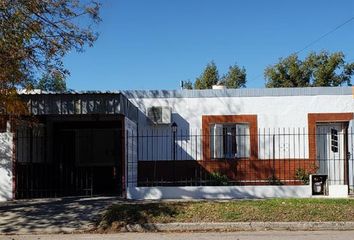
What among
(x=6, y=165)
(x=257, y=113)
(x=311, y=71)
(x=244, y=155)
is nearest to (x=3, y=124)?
(x=6, y=165)

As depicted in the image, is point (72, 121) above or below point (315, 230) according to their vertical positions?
above

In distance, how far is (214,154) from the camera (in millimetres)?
22094

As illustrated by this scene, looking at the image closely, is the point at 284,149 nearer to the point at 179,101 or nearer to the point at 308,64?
the point at 179,101

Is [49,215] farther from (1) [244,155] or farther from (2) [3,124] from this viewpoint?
(1) [244,155]

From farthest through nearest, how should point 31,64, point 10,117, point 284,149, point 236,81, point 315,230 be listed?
point 236,81, point 284,149, point 10,117, point 31,64, point 315,230

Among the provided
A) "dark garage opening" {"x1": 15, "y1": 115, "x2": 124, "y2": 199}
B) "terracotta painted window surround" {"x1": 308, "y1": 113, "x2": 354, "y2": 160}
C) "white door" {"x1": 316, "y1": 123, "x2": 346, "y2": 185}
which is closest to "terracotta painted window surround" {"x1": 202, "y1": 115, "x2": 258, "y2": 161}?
"terracotta painted window surround" {"x1": 308, "y1": 113, "x2": 354, "y2": 160}

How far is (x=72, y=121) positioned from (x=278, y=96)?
8.06 metres

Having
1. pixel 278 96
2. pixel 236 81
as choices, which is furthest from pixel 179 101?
pixel 236 81

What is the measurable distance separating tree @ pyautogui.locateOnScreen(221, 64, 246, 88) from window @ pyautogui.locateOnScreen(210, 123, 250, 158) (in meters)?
26.2

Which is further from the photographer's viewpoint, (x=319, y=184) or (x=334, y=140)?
(x=334, y=140)

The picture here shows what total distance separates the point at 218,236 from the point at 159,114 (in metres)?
10.1

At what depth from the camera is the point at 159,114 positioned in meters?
22.1

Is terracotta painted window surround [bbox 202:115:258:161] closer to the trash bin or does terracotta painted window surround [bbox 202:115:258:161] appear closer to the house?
the house

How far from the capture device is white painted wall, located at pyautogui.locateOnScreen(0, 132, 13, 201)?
1764 centimetres
